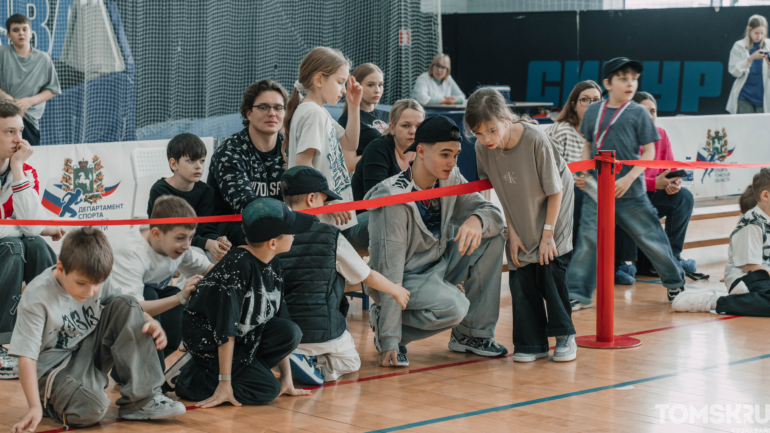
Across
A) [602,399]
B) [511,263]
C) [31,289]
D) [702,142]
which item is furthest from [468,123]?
[702,142]

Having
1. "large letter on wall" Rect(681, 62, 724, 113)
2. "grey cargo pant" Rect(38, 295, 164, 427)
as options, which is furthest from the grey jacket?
"large letter on wall" Rect(681, 62, 724, 113)

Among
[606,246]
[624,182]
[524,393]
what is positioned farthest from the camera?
[624,182]

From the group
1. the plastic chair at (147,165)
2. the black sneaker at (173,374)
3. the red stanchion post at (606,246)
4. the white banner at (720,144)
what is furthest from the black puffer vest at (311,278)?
the white banner at (720,144)

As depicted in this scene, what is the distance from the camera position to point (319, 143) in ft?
14.9

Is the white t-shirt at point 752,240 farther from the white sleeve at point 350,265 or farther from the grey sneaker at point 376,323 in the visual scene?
the white sleeve at point 350,265

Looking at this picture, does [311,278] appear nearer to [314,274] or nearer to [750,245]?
[314,274]

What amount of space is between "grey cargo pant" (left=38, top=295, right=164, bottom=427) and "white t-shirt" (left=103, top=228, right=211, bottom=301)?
1.07ft

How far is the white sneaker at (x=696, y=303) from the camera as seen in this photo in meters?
5.58

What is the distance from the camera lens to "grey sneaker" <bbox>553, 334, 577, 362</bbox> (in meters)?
4.39

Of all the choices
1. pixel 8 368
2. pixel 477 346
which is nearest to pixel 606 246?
pixel 477 346

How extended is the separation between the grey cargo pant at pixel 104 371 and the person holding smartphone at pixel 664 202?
4.29 meters

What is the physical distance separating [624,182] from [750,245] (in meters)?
0.89

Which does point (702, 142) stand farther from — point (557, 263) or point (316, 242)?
point (316, 242)

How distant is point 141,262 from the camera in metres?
3.95
